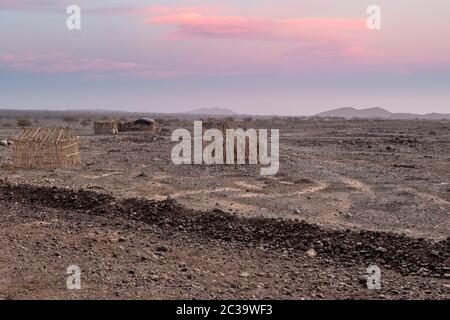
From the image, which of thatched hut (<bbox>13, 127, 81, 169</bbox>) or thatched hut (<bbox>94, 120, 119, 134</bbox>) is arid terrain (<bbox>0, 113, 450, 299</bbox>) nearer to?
thatched hut (<bbox>13, 127, 81, 169</bbox>)

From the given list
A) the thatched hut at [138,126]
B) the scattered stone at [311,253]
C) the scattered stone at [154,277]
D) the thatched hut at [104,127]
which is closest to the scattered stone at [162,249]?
the scattered stone at [154,277]

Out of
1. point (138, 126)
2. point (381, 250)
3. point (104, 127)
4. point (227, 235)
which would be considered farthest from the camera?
point (138, 126)

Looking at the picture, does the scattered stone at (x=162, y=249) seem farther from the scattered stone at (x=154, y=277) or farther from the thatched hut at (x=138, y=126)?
the thatched hut at (x=138, y=126)

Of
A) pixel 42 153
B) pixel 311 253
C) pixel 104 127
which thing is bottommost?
pixel 311 253

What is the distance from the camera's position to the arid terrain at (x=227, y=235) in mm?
7199

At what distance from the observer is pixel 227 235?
9.92m

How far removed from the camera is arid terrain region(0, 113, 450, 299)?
720 centimetres

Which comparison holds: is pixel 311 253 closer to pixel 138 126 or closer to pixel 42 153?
pixel 42 153

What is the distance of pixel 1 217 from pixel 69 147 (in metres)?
11.5

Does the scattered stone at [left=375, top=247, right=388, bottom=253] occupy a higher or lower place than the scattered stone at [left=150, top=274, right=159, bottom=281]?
higher

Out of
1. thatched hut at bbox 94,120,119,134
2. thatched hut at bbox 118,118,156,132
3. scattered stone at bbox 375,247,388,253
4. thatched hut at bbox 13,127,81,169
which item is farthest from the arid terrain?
thatched hut at bbox 118,118,156,132

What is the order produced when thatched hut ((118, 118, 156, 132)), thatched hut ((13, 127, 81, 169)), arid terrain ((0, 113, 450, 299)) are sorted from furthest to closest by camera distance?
thatched hut ((118, 118, 156, 132))
thatched hut ((13, 127, 81, 169))
arid terrain ((0, 113, 450, 299))

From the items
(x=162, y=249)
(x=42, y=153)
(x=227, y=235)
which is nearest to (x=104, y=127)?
(x=42, y=153)
